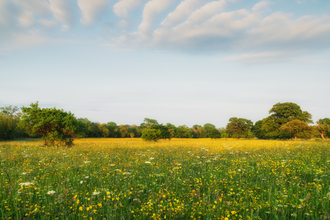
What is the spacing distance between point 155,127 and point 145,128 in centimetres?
1772

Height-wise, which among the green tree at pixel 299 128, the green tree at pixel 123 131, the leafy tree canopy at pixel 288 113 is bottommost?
the green tree at pixel 123 131

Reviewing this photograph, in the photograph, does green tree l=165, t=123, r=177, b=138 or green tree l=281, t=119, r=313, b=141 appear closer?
green tree l=281, t=119, r=313, b=141

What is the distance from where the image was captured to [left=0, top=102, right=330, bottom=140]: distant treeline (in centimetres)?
2058

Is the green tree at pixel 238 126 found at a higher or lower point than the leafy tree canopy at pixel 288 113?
lower

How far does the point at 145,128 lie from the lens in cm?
6328

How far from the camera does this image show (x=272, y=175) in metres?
6.39

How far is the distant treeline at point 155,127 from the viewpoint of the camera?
2058 cm

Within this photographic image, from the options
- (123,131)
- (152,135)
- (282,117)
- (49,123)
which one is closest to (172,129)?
(123,131)

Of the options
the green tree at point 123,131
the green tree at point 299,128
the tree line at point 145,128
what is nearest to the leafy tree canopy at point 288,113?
the tree line at point 145,128

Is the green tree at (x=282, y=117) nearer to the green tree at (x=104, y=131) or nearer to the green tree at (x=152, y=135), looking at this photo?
the green tree at (x=152, y=135)

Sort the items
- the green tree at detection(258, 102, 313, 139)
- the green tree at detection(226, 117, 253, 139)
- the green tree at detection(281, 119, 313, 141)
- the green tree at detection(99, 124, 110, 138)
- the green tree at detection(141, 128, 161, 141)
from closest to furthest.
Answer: the green tree at detection(141, 128, 161, 141) → the green tree at detection(281, 119, 313, 141) → the green tree at detection(258, 102, 313, 139) → the green tree at detection(226, 117, 253, 139) → the green tree at detection(99, 124, 110, 138)

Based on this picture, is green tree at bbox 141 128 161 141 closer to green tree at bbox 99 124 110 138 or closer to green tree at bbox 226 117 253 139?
green tree at bbox 226 117 253 139

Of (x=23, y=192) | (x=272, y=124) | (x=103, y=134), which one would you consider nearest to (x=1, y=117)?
(x=103, y=134)

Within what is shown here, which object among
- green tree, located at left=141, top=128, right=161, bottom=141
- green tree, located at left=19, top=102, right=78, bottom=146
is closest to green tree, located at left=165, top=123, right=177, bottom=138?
green tree, located at left=141, top=128, right=161, bottom=141
